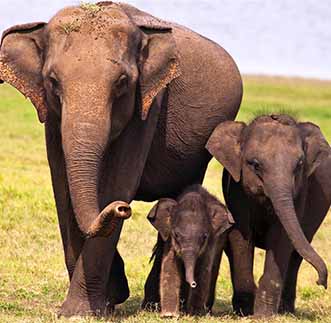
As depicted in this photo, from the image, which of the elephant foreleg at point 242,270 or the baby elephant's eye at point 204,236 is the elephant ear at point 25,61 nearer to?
the baby elephant's eye at point 204,236

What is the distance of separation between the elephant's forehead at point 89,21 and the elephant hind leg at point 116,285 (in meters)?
2.65

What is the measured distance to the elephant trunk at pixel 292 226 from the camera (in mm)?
10562

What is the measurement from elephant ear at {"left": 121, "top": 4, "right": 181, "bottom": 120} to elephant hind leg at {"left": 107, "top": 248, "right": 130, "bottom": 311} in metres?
2.07

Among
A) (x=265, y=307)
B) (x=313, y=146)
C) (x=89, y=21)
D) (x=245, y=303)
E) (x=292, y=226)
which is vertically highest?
(x=89, y=21)

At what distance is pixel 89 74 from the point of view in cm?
991

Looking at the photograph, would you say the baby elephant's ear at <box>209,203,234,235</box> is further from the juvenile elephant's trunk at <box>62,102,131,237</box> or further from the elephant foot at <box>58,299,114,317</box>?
the juvenile elephant's trunk at <box>62,102,131,237</box>

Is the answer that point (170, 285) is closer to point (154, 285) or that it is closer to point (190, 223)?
point (190, 223)

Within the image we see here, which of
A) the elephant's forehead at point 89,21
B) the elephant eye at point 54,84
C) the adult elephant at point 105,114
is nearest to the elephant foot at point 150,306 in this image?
the adult elephant at point 105,114

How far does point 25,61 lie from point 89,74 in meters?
0.86

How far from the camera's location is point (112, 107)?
33.3ft

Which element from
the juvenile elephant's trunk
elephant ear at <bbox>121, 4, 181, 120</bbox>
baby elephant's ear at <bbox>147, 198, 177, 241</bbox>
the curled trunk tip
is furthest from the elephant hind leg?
the curled trunk tip

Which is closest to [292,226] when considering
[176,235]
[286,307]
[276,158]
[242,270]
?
[276,158]

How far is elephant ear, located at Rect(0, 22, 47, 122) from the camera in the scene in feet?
34.3

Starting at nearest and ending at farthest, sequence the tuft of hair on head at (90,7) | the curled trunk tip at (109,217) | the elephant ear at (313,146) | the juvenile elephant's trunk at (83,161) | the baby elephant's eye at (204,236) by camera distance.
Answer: the curled trunk tip at (109,217)
the juvenile elephant's trunk at (83,161)
the tuft of hair on head at (90,7)
the baby elephant's eye at (204,236)
the elephant ear at (313,146)
